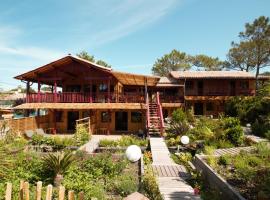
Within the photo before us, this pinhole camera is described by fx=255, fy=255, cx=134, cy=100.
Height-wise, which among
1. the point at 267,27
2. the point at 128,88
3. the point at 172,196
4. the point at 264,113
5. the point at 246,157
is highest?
the point at 267,27

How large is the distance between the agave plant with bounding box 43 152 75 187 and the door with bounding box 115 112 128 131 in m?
15.1

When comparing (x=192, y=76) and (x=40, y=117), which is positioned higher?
(x=192, y=76)

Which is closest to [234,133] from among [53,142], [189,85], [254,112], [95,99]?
[254,112]

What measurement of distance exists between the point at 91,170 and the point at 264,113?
1846 cm

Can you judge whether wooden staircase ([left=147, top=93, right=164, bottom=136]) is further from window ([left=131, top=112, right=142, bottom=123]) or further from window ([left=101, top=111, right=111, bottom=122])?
window ([left=101, top=111, right=111, bottom=122])

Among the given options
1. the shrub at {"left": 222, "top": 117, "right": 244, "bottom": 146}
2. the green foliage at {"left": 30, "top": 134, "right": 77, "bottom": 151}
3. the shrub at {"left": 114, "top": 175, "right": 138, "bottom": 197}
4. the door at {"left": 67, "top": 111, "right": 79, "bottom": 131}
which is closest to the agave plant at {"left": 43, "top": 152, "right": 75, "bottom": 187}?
the shrub at {"left": 114, "top": 175, "right": 138, "bottom": 197}

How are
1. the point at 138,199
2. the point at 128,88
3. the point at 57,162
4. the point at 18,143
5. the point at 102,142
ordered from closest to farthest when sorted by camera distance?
the point at 138,199 → the point at 57,162 → the point at 18,143 → the point at 102,142 → the point at 128,88

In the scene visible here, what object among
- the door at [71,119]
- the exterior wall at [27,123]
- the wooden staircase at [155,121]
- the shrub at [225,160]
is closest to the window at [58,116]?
the door at [71,119]

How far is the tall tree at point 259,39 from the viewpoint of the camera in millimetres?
35875

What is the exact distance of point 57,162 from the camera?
9.86 meters

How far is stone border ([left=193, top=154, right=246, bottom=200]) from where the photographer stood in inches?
314

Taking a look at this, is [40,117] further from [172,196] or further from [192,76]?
[192,76]

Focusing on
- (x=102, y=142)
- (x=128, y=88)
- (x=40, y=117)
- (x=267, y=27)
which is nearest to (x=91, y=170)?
(x=102, y=142)

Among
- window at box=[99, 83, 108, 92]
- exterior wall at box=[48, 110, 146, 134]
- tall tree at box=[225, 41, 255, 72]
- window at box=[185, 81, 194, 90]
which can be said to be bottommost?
exterior wall at box=[48, 110, 146, 134]
